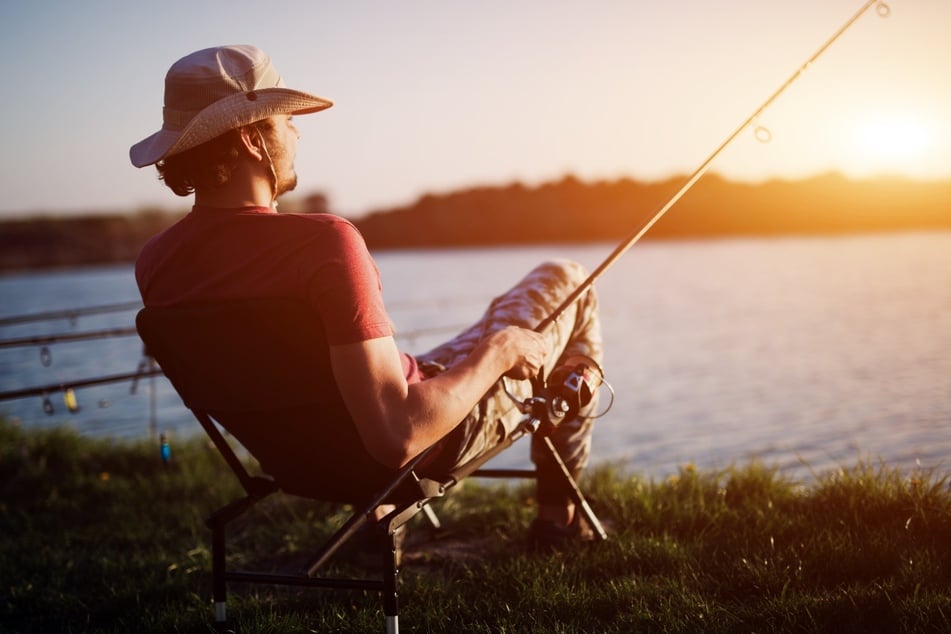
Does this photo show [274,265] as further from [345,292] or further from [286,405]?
[286,405]

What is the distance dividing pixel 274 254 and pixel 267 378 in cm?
31

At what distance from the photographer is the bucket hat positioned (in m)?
2.09

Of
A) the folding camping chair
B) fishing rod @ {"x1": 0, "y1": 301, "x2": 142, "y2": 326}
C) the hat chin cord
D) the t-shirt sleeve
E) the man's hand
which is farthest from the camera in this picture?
fishing rod @ {"x1": 0, "y1": 301, "x2": 142, "y2": 326}

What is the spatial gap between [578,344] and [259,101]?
4.80ft

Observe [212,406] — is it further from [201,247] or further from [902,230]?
[902,230]

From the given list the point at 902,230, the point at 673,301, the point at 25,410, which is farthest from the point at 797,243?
the point at 25,410

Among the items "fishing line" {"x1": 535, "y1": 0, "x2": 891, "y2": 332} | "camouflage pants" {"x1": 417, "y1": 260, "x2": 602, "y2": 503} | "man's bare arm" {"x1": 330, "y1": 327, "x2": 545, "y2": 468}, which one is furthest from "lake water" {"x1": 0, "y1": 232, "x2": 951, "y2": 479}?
"man's bare arm" {"x1": 330, "y1": 327, "x2": 545, "y2": 468}

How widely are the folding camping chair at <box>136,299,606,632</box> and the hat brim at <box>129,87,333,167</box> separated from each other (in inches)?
14.8

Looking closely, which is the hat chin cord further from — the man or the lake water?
the lake water

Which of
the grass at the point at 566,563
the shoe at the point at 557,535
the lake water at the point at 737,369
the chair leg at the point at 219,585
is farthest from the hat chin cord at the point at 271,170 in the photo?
the lake water at the point at 737,369

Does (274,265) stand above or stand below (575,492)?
above

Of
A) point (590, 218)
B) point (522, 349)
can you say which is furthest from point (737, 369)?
point (590, 218)

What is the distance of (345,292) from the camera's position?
77.5 inches

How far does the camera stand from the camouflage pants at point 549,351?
8.75ft
